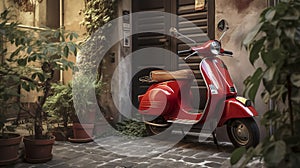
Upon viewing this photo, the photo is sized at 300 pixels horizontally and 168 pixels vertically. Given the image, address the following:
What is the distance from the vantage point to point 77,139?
4.18 m

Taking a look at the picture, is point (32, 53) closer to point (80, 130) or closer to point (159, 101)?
point (80, 130)

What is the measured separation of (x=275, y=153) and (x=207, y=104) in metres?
2.63

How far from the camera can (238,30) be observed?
3887 millimetres

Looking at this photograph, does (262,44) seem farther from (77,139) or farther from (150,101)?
(77,139)

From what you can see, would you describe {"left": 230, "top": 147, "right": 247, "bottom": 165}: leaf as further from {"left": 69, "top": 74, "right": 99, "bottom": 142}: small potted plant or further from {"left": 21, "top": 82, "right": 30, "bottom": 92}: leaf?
{"left": 69, "top": 74, "right": 99, "bottom": 142}: small potted plant

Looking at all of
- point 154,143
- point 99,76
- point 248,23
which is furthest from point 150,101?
point 248,23

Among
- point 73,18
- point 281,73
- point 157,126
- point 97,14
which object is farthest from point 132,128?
point 281,73

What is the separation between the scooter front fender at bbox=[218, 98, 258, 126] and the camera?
3.34 metres

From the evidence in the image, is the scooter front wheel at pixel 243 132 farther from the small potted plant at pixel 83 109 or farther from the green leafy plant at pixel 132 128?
the small potted plant at pixel 83 109

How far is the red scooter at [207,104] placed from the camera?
11.3 ft

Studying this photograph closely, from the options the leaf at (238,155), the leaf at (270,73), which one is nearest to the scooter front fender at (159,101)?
the leaf at (238,155)

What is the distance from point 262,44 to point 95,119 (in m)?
3.57

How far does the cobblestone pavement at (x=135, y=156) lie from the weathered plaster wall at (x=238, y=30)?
32.3 inches

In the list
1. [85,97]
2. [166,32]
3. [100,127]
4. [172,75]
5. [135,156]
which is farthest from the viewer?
[166,32]
